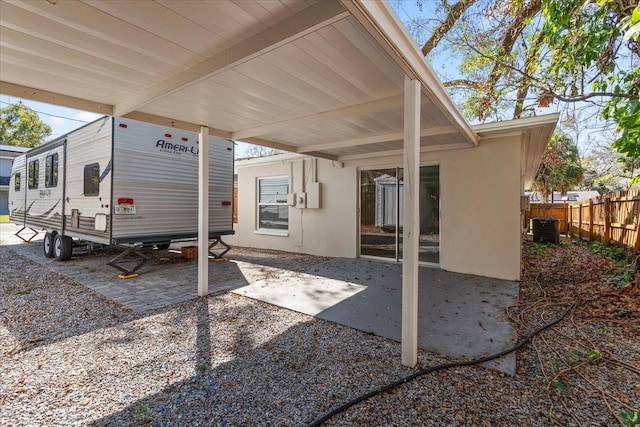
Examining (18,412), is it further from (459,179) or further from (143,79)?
(459,179)

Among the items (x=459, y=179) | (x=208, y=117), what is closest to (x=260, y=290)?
(x=208, y=117)

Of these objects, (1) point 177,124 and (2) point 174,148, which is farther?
(2) point 174,148

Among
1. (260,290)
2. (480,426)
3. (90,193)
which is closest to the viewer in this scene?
(480,426)

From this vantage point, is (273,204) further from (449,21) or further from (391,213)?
(449,21)

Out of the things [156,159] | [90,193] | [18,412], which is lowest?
[18,412]

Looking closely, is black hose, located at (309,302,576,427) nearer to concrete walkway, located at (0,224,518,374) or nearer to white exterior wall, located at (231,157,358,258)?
concrete walkway, located at (0,224,518,374)

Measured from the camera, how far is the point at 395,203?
6766mm

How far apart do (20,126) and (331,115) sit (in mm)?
31562

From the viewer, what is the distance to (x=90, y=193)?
568 cm

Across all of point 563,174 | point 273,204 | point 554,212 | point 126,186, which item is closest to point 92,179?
point 126,186

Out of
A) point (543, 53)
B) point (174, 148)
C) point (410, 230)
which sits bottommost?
point (410, 230)

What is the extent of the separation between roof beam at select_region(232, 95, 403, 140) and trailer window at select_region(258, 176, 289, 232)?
12.1 feet

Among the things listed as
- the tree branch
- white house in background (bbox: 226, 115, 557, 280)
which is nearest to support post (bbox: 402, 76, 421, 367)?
white house in background (bbox: 226, 115, 557, 280)

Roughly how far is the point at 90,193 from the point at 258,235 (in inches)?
176
